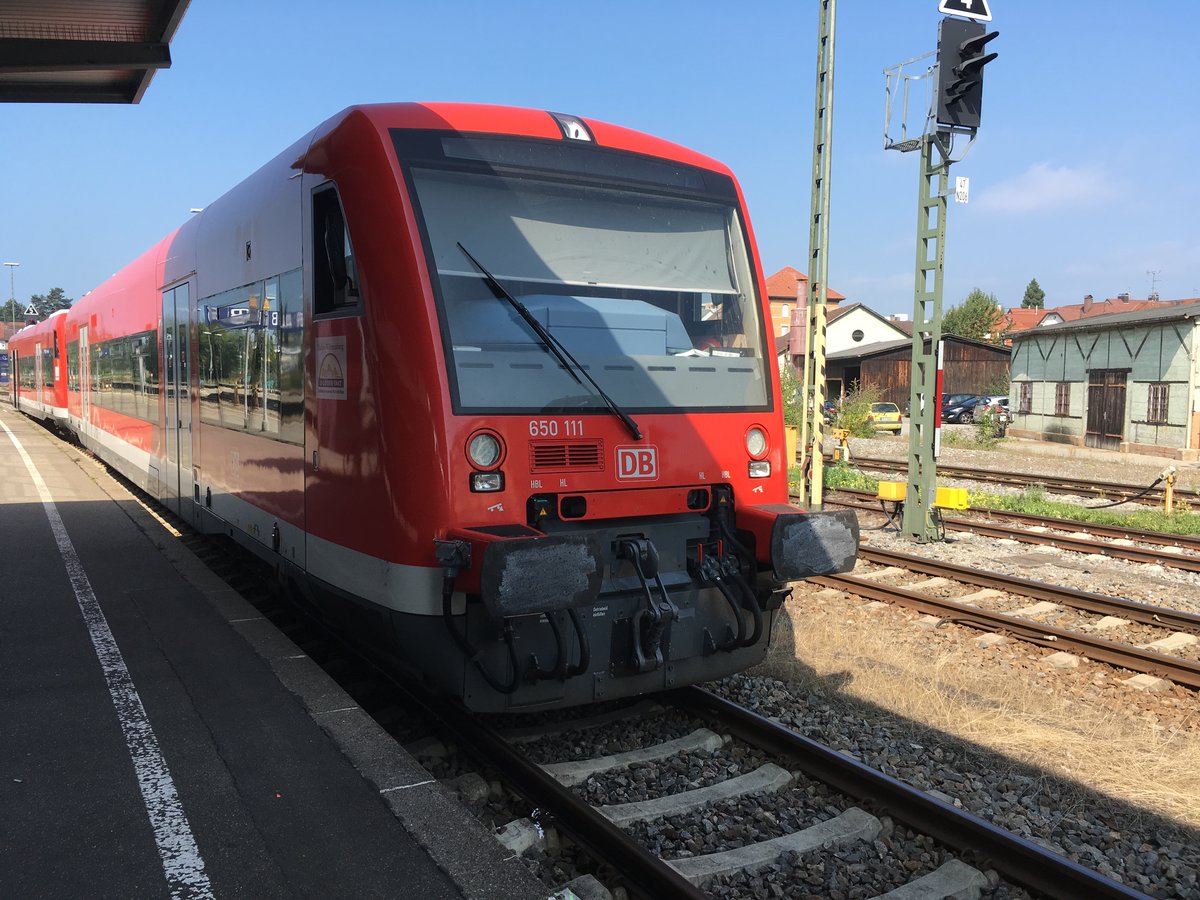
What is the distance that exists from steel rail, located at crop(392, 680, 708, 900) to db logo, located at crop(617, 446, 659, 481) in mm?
1476

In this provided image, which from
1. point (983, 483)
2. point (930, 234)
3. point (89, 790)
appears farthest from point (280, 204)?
point (983, 483)

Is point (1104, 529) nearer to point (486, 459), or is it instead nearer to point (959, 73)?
point (959, 73)

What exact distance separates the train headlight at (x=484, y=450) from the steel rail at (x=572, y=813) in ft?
4.62

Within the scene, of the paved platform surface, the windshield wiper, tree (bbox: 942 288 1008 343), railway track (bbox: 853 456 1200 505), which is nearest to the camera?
the paved platform surface

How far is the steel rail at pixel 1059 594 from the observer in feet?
27.3

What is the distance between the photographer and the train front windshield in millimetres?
4785

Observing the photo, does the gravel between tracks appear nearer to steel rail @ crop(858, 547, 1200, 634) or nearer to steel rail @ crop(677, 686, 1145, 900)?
steel rail @ crop(677, 686, 1145, 900)

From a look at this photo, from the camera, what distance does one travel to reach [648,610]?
4770mm

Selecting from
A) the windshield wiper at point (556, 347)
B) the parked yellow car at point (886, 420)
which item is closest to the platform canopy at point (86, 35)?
the windshield wiper at point (556, 347)

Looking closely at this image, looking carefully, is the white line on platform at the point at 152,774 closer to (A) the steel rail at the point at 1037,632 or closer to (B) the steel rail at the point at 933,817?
(B) the steel rail at the point at 933,817

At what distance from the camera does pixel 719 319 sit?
562 centimetres

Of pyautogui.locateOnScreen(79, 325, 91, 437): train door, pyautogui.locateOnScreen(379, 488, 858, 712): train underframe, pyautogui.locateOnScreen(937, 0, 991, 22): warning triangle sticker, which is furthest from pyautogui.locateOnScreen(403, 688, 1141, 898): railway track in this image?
pyautogui.locateOnScreen(79, 325, 91, 437): train door

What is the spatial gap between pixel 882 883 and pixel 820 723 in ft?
→ 5.75

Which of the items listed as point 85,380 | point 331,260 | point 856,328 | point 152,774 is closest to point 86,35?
point 331,260
